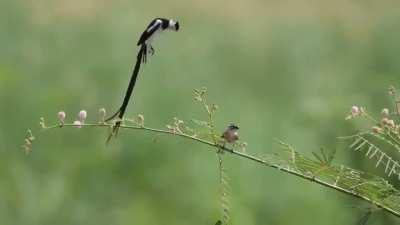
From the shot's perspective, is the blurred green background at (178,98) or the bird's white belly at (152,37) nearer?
the bird's white belly at (152,37)

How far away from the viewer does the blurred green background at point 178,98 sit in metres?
1.49

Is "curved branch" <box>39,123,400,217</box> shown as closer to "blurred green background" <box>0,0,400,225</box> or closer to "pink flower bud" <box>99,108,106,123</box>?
"pink flower bud" <box>99,108,106,123</box>

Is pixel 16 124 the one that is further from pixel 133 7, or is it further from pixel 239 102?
pixel 133 7

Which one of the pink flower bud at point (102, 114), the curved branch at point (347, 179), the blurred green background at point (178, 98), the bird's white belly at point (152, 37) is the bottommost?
the curved branch at point (347, 179)

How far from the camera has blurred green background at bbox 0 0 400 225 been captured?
1.49 meters

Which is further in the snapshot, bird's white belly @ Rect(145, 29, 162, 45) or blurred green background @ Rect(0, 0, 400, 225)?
blurred green background @ Rect(0, 0, 400, 225)

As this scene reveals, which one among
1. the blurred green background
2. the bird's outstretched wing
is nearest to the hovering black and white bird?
the bird's outstretched wing

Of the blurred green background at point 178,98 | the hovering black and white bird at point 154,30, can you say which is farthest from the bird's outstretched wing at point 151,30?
the blurred green background at point 178,98

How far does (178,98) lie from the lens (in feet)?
6.01

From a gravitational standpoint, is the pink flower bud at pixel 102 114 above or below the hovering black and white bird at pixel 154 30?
below

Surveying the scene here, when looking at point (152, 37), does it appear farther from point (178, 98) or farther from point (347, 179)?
point (178, 98)

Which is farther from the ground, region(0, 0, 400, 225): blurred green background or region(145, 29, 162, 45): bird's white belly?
region(0, 0, 400, 225): blurred green background

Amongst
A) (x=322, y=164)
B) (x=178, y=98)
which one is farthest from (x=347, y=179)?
(x=178, y=98)

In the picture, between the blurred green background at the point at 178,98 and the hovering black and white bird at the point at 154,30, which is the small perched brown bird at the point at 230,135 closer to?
the hovering black and white bird at the point at 154,30
